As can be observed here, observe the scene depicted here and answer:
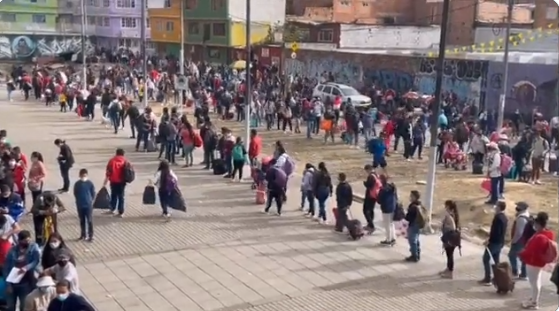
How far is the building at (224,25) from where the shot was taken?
53281mm

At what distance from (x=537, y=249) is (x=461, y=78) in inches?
918

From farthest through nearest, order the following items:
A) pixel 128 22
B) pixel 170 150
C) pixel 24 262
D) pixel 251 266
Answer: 1. pixel 128 22
2. pixel 170 150
3. pixel 251 266
4. pixel 24 262

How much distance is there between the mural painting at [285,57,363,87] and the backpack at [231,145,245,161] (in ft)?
69.6

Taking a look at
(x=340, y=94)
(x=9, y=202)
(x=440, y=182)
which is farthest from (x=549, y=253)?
(x=340, y=94)

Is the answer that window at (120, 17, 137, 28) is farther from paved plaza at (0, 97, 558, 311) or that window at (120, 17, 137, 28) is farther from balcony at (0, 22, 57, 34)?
paved plaza at (0, 97, 558, 311)

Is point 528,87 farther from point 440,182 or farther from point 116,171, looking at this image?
point 116,171


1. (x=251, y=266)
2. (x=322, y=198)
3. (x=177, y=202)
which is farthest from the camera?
(x=177, y=202)

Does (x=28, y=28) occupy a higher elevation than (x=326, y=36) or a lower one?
higher

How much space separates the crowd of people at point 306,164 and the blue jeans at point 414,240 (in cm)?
2

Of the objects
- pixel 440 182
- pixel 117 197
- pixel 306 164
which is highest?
pixel 306 164

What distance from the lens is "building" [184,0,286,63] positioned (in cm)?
5328

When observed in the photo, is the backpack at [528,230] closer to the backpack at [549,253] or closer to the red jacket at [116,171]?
the backpack at [549,253]

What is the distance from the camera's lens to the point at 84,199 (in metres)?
13.6

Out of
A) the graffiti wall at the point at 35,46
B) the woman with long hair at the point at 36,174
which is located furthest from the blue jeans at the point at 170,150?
the graffiti wall at the point at 35,46
